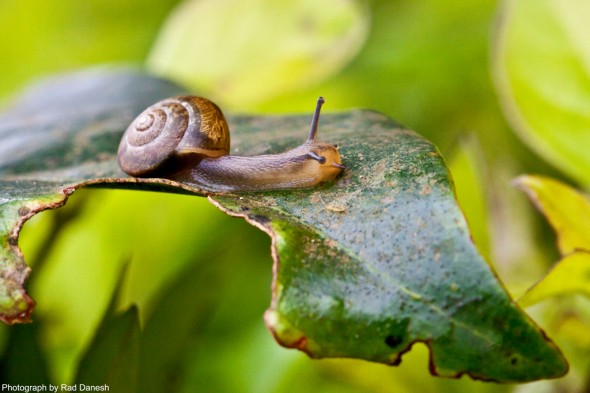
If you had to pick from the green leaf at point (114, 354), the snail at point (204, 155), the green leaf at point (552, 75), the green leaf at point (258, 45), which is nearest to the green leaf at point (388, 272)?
the snail at point (204, 155)

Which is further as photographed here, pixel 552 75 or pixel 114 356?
pixel 552 75

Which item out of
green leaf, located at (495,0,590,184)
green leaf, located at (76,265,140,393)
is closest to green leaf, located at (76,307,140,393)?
green leaf, located at (76,265,140,393)

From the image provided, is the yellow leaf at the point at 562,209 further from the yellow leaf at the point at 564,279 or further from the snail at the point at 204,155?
the snail at the point at 204,155

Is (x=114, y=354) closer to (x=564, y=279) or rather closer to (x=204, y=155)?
(x=204, y=155)

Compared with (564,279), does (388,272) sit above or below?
above

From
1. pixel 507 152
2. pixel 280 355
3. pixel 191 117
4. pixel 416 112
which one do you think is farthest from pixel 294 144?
pixel 416 112

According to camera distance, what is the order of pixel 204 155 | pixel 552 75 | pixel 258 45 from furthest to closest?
pixel 258 45 < pixel 552 75 < pixel 204 155

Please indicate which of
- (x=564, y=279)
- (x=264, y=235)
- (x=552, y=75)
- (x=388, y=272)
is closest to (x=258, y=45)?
(x=264, y=235)
